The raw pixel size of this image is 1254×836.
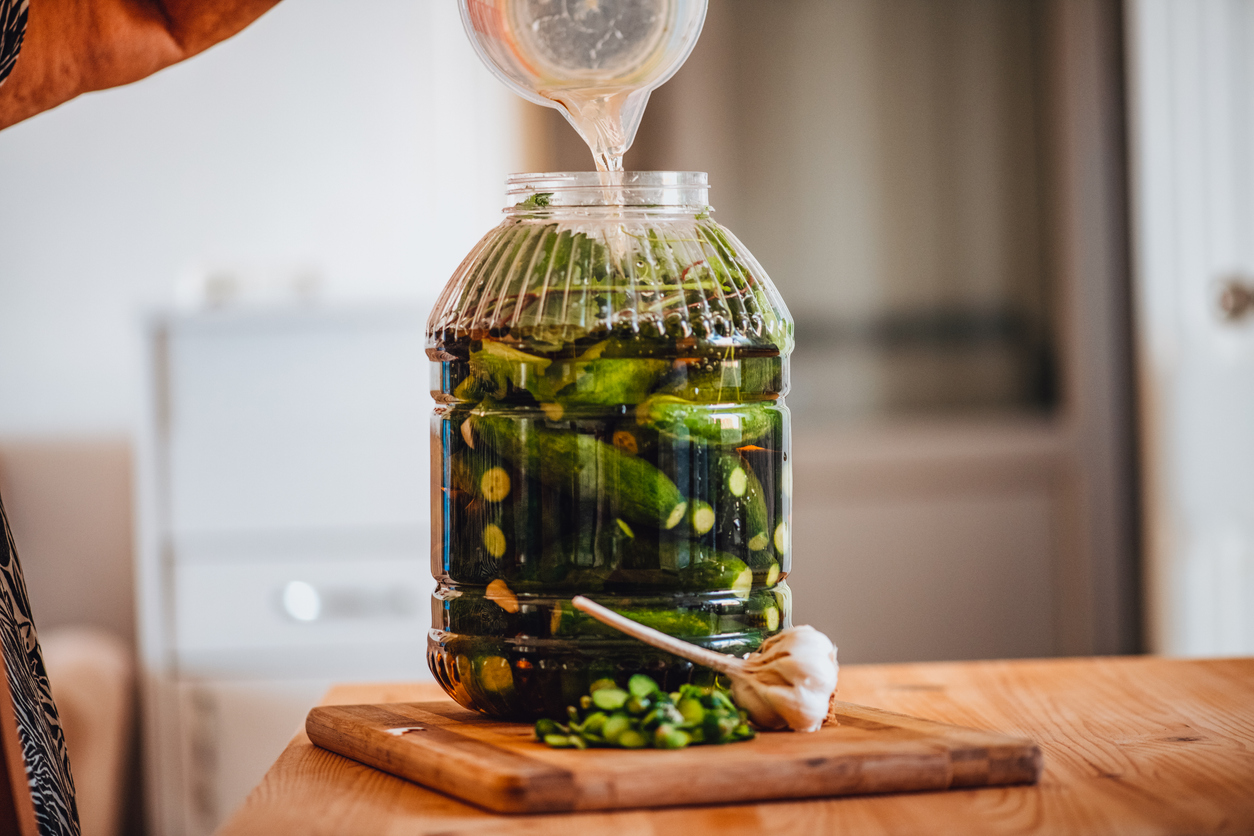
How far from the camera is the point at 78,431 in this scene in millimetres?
2875

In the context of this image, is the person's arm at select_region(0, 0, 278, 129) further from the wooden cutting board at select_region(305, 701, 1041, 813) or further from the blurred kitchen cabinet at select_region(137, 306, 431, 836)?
the blurred kitchen cabinet at select_region(137, 306, 431, 836)

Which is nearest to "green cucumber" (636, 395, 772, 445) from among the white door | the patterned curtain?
the patterned curtain

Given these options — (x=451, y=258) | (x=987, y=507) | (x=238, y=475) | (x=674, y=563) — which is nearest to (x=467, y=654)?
(x=674, y=563)

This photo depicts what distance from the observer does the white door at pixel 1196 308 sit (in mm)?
2436

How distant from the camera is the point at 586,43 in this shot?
2.59 feet

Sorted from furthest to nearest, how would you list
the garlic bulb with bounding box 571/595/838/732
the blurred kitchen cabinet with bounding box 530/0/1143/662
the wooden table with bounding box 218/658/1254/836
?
the blurred kitchen cabinet with bounding box 530/0/1143/662, the garlic bulb with bounding box 571/595/838/732, the wooden table with bounding box 218/658/1254/836

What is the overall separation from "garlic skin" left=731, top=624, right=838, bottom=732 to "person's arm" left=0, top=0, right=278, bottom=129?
53 centimetres

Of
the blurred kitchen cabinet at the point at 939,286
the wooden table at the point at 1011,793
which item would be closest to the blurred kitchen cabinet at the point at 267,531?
the blurred kitchen cabinet at the point at 939,286

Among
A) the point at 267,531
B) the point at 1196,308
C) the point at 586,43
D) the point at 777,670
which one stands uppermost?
the point at 586,43

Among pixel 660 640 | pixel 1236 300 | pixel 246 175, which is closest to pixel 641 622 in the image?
Result: pixel 660 640

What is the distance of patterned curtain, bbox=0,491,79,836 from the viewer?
750mm

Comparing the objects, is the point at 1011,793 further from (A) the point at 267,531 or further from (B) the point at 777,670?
(A) the point at 267,531

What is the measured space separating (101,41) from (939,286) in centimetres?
276

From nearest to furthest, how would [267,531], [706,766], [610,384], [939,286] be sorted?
[706,766] < [610,384] < [267,531] < [939,286]
